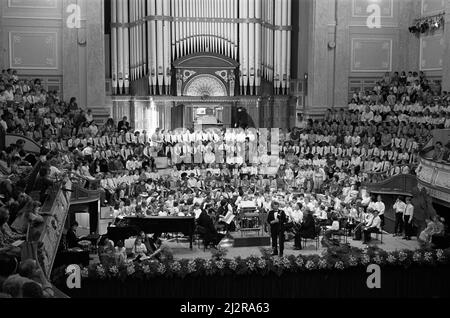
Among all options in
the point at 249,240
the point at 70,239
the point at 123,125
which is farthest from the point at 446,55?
the point at 70,239

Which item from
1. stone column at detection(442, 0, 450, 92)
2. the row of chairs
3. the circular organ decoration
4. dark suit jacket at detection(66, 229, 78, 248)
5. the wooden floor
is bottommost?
the wooden floor

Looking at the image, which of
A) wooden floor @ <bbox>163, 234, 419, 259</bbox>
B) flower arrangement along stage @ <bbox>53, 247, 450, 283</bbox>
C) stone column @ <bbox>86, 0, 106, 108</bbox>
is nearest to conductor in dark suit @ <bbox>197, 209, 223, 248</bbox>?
wooden floor @ <bbox>163, 234, 419, 259</bbox>

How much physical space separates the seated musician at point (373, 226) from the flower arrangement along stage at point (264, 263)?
316cm

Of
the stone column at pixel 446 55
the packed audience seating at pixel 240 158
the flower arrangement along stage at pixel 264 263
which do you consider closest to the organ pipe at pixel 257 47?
the packed audience seating at pixel 240 158

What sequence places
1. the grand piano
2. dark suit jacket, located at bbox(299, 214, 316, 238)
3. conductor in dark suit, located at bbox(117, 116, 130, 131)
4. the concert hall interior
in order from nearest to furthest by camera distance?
the concert hall interior < the grand piano < dark suit jacket, located at bbox(299, 214, 316, 238) < conductor in dark suit, located at bbox(117, 116, 130, 131)

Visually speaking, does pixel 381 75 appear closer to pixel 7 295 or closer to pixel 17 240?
pixel 17 240

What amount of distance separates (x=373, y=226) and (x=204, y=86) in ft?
49.9

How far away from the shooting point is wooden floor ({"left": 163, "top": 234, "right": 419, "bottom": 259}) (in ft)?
65.3

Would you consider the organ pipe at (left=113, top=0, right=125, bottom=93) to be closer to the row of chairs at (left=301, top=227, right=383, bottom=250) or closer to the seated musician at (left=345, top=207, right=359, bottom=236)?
the seated musician at (left=345, top=207, right=359, bottom=236)

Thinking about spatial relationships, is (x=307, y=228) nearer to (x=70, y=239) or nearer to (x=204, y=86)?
(x=70, y=239)

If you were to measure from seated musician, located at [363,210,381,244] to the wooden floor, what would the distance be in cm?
27

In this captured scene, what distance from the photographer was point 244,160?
101 feet

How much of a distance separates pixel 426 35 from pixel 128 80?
1396 cm
